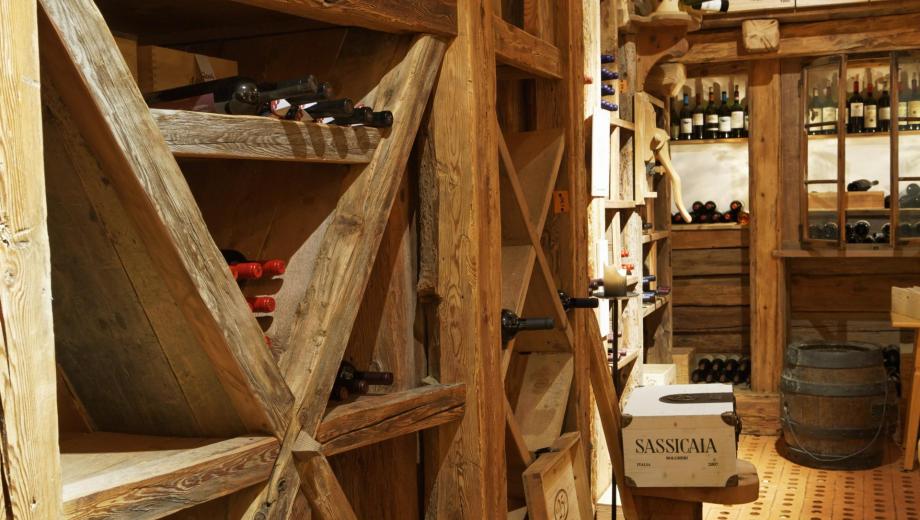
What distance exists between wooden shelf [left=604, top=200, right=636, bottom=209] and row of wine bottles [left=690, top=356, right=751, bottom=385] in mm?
2271

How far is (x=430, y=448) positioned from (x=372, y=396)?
0.26 meters

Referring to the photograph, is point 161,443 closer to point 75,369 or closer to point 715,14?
point 75,369

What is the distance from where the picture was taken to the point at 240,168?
204cm

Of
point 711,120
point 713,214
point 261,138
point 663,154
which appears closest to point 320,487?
point 261,138

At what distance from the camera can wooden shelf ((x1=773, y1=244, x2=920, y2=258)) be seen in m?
6.73

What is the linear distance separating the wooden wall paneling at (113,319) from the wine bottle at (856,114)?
A: 21.9 ft

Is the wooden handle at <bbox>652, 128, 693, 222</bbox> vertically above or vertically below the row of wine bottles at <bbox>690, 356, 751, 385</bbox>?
above

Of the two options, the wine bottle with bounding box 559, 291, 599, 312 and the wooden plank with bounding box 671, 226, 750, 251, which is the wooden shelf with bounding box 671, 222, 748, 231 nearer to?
the wooden plank with bounding box 671, 226, 750, 251

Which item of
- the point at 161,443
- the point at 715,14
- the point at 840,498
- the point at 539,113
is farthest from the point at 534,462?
the point at 715,14

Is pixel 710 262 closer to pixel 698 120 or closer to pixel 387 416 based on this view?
pixel 698 120

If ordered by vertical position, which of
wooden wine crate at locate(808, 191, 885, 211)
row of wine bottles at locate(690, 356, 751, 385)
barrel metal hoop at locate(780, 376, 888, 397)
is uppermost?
wooden wine crate at locate(808, 191, 885, 211)

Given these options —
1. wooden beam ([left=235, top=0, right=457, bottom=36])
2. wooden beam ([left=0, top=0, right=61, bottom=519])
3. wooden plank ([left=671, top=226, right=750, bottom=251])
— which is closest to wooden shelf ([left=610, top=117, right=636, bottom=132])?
wooden plank ([left=671, top=226, right=750, bottom=251])

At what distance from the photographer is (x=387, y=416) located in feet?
6.07

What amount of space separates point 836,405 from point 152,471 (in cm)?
540
